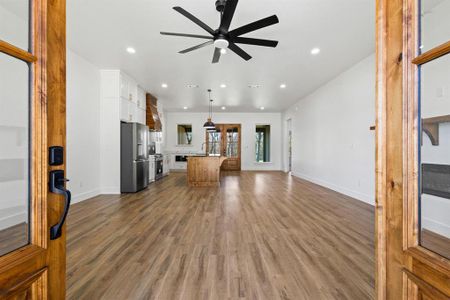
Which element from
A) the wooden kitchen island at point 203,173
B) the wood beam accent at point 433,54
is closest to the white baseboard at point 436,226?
the wood beam accent at point 433,54

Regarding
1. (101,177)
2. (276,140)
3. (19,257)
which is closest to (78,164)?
(101,177)

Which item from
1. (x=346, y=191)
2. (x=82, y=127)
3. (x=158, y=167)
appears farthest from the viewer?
(x=158, y=167)

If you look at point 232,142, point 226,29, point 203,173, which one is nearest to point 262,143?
point 232,142

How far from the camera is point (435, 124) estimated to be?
671mm

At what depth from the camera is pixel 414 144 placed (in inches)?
25.8

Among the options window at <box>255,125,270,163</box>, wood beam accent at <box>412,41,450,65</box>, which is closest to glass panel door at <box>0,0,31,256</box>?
wood beam accent at <box>412,41,450,65</box>

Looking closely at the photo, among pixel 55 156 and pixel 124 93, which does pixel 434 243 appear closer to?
pixel 55 156

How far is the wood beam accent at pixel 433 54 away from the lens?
0.57m

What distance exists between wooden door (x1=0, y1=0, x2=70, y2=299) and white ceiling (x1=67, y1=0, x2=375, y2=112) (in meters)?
2.38

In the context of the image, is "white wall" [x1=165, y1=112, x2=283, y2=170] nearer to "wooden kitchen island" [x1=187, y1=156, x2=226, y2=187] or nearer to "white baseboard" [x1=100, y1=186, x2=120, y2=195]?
"wooden kitchen island" [x1=187, y1=156, x2=226, y2=187]

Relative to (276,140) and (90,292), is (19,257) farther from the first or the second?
(276,140)

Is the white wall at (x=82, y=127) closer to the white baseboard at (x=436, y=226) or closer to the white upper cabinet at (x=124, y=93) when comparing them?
the white upper cabinet at (x=124, y=93)

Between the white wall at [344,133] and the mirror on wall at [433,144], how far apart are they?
3.76 m

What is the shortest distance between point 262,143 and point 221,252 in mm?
8620
